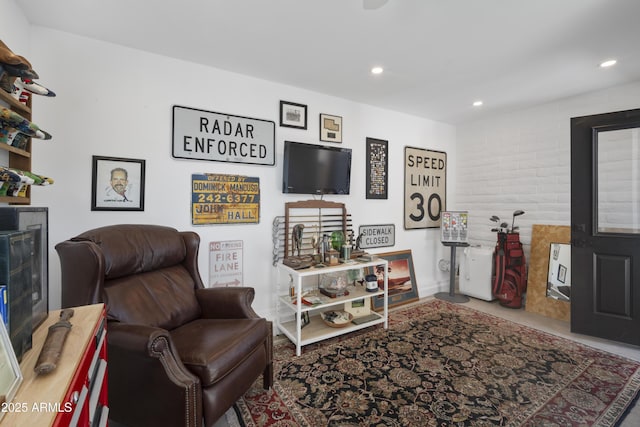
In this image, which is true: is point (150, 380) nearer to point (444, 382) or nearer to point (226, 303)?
point (226, 303)

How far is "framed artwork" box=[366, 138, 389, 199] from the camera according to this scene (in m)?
3.48

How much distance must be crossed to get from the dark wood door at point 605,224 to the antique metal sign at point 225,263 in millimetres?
3209

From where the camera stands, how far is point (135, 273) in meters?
1.88

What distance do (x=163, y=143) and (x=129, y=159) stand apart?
280 millimetres

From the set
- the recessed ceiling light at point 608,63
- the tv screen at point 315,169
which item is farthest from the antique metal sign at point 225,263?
the recessed ceiling light at point 608,63

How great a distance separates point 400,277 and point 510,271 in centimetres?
131

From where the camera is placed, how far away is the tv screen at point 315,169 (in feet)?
9.16

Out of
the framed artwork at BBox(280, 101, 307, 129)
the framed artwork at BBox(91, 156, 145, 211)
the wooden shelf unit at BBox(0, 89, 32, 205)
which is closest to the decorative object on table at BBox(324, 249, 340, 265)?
A: the framed artwork at BBox(280, 101, 307, 129)

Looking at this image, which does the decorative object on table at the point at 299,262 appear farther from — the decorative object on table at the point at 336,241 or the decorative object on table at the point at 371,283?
the decorative object on table at the point at 371,283

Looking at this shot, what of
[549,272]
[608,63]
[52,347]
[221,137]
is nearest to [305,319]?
[221,137]

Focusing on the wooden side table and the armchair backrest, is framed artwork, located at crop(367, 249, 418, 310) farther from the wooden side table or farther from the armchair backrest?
the wooden side table

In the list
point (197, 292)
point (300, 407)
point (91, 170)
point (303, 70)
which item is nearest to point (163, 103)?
point (91, 170)

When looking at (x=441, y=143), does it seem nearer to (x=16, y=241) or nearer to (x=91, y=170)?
(x=91, y=170)

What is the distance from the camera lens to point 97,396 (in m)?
0.99
